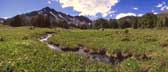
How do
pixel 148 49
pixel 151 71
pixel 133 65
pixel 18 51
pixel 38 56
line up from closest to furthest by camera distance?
pixel 151 71
pixel 133 65
pixel 38 56
pixel 18 51
pixel 148 49

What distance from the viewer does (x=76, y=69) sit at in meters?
22.2

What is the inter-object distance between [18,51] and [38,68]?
7.65 metres

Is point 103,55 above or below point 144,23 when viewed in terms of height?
below

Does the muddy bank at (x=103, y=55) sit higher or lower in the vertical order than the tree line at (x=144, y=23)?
lower

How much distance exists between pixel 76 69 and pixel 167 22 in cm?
14558

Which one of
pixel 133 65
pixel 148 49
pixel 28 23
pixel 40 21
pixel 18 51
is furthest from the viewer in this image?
pixel 28 23

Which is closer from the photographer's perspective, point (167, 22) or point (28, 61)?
point (28, 61)

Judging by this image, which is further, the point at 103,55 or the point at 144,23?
the point at 144,23

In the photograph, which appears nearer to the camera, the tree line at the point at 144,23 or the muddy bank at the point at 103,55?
the muddy bank at the point at 103,55

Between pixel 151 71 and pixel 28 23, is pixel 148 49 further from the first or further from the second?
pixel 28 23

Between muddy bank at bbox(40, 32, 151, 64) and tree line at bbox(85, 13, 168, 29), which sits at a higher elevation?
tree line at bbox(85, 13, 168, 29)

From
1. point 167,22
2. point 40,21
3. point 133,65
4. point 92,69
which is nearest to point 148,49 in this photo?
point 133,65

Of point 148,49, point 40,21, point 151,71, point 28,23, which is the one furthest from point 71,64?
point 28,23

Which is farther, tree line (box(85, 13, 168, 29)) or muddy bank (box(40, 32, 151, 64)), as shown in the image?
tree line (box(85, 13, 168, 29))
